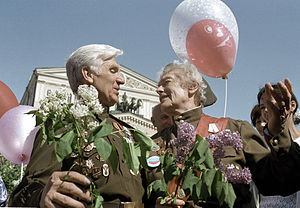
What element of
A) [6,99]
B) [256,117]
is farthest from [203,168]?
[6,99]

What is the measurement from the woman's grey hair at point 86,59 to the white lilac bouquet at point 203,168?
98cm

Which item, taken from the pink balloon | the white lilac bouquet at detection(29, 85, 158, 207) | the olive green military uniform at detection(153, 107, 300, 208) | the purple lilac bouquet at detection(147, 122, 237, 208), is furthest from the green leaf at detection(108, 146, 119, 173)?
the pink balloon

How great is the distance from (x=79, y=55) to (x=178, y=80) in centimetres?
82

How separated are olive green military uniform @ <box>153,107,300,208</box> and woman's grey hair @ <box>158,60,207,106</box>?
1.61 feet

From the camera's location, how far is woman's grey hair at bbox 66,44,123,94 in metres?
2.19

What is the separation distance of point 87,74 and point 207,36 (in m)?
1.29

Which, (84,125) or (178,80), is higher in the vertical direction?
(178,80)

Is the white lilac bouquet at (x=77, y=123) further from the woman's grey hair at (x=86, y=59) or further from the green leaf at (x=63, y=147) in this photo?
the woman's grey hair at (x=86, y=59)

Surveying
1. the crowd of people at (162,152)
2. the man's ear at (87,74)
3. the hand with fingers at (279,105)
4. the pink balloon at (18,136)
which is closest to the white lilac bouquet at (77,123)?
the crowd of people at (162,152)

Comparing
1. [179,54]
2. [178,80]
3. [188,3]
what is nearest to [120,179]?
[178,80]

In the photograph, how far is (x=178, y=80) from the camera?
8.67ft

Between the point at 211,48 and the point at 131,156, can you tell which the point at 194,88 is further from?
the point at 131,156

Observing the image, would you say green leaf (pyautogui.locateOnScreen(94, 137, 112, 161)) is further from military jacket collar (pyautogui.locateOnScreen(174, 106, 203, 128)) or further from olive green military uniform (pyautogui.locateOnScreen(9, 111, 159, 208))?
military jacket collar (pyautogui.locateOnScreen(174, 106, 203, 128))

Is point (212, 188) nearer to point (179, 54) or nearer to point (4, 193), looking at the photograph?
point (179, 54)
